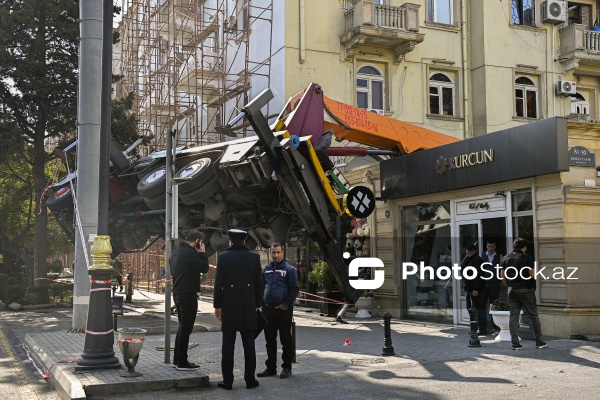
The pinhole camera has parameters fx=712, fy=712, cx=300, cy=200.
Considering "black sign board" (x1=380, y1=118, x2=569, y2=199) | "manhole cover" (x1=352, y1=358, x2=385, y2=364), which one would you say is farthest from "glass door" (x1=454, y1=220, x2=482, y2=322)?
"manhole cover" (x1=352, y1=358, x2=385, y2=364)

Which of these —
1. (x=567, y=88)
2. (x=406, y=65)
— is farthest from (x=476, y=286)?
(x=567, y=88)

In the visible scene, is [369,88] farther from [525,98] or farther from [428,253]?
[428,253]

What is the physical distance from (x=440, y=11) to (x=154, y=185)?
15.1 m

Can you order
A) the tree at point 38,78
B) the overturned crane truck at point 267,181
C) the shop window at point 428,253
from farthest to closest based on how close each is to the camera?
the tree at point 38,78
the shop window at point 428,253
the overturned crane truck at point 267,181

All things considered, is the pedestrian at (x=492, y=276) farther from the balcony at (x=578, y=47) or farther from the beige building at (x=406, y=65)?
the balcony at (x=578, y=47)

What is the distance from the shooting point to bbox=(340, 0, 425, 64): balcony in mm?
22453

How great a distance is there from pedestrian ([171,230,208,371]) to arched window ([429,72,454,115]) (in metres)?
17.3

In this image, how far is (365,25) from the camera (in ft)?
73.5

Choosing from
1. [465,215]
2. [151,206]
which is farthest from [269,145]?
[465,215]

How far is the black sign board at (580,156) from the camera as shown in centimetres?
1241

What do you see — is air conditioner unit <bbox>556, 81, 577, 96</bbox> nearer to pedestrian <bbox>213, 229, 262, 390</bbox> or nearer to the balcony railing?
the balcony railing

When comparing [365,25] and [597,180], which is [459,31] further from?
[597,180]

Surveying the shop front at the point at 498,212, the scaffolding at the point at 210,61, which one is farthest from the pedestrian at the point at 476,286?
the scaffolding at the point at 210,61

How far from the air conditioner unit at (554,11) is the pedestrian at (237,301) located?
66.5ft
